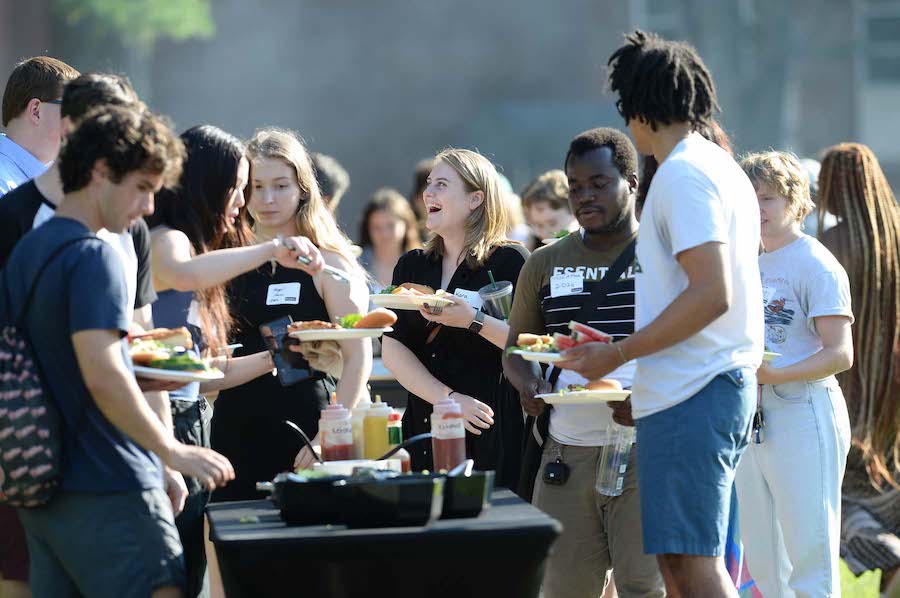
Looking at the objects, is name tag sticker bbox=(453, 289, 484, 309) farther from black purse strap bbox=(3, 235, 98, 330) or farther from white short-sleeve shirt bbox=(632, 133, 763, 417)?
black purse strap bbox=(3, 235, 98, 330)

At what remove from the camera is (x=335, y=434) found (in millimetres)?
3449

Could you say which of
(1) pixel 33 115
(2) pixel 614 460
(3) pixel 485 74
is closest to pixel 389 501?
(2) pixel 614 460

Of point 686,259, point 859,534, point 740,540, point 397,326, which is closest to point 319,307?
point 397,326

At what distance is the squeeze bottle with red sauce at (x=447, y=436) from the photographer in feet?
11.3

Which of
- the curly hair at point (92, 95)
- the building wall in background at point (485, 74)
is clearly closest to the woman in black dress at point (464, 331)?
the curly hair at point (92, 95)

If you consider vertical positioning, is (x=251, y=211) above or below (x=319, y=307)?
above

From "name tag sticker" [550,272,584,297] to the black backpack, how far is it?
1.77 m

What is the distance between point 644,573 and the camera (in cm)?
386

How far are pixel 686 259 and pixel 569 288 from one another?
95 centimetres

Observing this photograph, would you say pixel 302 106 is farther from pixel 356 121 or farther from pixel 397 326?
pixel 397 326

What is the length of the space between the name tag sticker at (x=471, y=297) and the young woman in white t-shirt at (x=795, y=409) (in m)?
1.05

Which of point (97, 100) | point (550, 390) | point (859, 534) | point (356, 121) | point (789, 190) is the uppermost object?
point (356, 121)

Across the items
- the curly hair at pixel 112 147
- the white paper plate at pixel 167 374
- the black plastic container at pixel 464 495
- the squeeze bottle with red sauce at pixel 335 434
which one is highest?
the curly hair at pixel 112 147

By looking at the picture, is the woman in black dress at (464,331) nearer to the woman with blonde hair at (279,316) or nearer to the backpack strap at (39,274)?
the woman with blonde hair at (279,316)
